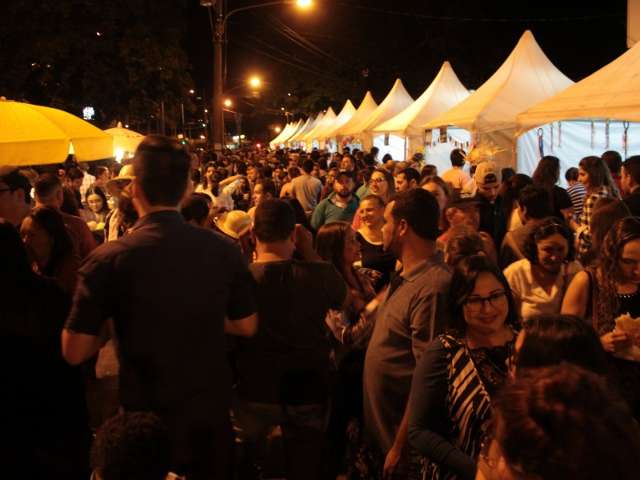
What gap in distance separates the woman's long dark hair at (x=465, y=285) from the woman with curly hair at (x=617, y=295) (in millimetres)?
779

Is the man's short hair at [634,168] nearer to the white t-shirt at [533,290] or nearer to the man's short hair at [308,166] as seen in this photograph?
the white t-shirt at [533,290]

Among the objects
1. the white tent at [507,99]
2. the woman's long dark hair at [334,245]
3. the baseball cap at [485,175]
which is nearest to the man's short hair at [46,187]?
the woman's long dark hair at [334,245]

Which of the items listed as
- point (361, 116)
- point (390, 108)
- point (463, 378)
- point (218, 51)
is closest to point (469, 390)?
point (463, 378)

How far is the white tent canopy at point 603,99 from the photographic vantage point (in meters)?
8.41

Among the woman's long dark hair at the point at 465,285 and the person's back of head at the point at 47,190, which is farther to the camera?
the person's back of head at the point at 47,190

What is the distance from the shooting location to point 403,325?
9.79ft

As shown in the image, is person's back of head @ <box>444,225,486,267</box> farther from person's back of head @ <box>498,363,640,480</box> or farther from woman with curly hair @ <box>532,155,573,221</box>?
woman with curly hair @ <box>532,155,573,221</box>

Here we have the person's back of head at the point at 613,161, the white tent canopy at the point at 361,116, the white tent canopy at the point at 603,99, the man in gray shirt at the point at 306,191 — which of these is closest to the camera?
the person's back of head at the point at 613,161

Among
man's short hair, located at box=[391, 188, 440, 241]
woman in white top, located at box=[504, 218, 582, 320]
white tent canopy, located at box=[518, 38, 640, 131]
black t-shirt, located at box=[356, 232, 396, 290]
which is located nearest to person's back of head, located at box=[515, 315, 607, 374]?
man's short hair, located at box=[391, 188, 440, 241]

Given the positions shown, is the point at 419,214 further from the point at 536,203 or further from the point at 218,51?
the point at 218,51

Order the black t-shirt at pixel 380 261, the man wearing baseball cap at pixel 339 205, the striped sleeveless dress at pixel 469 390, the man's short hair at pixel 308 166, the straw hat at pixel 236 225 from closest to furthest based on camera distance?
the striped sleeveless dress at pixel 469 390 → the black t-shirt at pixel 380 261 → the straw hat at pixel 236 225 → the man wearing baseball cap at pixel 339 205 → the man's short hair at pixel 308 166

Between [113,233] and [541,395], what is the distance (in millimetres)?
6182

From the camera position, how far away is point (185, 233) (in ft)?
8.70

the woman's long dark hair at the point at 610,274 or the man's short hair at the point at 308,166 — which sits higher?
the man's short hair at the point at 308,166
